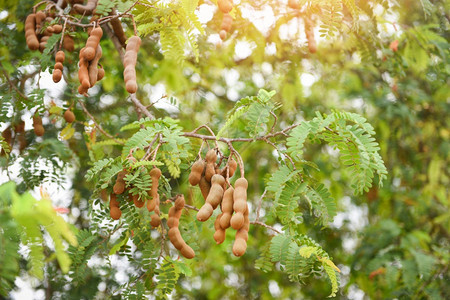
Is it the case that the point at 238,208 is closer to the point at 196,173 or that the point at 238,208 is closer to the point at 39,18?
the point at 196,173

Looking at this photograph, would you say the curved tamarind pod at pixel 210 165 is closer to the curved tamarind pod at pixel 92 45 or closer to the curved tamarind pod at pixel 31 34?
the curved tamarind pod at pixel 92 45

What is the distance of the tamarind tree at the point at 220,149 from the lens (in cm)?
176

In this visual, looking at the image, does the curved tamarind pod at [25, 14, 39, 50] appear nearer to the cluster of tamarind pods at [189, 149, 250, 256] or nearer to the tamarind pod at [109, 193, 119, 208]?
the tamarind pod at [109, 193, 119, 208]

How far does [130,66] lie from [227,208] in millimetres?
741

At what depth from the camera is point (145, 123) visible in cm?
200

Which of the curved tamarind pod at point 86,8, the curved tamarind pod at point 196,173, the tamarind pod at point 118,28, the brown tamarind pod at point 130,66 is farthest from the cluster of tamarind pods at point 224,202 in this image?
the curved tamarind pod at point 86,8

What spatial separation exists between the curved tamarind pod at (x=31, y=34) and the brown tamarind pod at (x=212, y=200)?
1347 mm

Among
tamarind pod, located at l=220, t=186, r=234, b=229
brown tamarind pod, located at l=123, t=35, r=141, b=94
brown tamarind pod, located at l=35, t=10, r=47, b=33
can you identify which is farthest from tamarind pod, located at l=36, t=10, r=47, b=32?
tamarind pod, located at l=220, t=186, r=234, b=229

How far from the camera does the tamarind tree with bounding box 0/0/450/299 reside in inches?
69.5

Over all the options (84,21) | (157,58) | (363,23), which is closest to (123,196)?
(84,21)

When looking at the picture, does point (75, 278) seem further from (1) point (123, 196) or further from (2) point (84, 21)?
(2) point (84, 21)

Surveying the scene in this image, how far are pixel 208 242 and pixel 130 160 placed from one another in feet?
10.1

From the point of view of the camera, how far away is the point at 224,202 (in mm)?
1633

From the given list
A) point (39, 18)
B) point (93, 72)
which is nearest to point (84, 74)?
point (93, 72)
